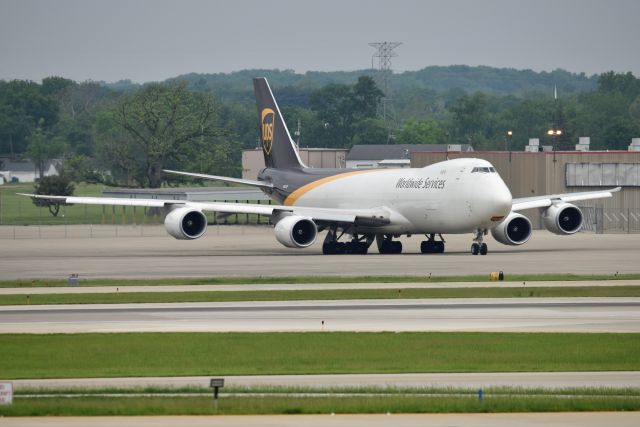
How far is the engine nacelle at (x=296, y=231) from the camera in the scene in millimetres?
67188

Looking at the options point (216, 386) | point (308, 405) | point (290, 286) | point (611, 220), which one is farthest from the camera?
point (611, 220)

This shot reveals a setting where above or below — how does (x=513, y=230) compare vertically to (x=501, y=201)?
below

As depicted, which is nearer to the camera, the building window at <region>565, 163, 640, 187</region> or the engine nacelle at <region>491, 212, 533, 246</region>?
the engine nacelle at <region>491, 212, 533, 246</region>

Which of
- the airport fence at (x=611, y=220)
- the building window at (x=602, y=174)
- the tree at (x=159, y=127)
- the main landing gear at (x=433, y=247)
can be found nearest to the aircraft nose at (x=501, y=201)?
the main landing gear at (x=433, y=247)

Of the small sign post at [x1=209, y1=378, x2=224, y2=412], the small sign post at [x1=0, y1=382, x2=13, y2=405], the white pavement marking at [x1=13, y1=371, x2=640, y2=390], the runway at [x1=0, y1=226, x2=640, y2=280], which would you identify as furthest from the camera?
the runway at [x1=0, y1=226, x2=640, y2=280]

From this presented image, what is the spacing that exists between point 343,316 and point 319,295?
Result: 7069 mm

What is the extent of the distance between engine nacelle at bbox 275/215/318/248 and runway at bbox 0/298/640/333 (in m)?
24.8

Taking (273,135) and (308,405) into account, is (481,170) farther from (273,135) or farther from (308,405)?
(308,405)

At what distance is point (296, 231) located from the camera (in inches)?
2667

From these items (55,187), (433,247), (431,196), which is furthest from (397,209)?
(55,187)

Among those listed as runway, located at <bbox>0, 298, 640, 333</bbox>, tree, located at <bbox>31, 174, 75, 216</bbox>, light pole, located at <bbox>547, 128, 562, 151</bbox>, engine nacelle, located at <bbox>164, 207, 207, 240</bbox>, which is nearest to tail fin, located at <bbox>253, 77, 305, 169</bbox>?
engine nacelle, located at <bbox>164, 207, 207, 240</bbox>

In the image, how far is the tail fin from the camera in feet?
263

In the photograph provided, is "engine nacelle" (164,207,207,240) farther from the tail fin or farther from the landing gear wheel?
the landing gear wheel

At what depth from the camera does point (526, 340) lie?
104 feet
